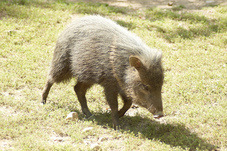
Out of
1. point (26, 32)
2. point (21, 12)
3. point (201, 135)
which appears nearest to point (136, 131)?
point (201, 135)

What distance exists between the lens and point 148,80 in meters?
4.14

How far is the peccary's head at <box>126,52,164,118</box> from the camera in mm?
4117

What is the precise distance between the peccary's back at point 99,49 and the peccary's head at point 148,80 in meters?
0.09

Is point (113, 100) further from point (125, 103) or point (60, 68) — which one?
point (60, 68)

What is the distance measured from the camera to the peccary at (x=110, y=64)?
416 centimetres

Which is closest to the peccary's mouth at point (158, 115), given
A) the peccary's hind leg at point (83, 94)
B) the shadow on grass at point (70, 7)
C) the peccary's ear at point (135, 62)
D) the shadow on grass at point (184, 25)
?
the peccary's ear at point (135, 62)

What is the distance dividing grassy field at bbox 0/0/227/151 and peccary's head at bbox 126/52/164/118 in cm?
47

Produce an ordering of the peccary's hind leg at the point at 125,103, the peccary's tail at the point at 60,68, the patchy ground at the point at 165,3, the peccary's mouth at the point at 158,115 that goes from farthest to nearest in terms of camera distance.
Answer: the patchy ground at the point at 165,3, the peccary's tail at the point at 60,68, the peccary's hind leg at the point at 125,103, the peccary's mouth at the point at 158,115

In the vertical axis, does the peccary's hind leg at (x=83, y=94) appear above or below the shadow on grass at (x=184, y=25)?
below

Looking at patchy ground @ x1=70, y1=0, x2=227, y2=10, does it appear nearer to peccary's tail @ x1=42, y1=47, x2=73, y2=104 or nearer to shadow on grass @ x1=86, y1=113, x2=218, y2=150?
peccary's tail @ x1=42, y1=47, x2=73, y2=104

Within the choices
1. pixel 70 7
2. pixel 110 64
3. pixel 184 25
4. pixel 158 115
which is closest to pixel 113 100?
pixel 110 64

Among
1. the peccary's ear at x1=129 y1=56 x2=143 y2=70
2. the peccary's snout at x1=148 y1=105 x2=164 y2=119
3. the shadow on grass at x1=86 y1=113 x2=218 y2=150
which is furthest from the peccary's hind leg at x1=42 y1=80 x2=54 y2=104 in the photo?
the peccary's snout at x1=148 y1=105 x2=164 y2=119

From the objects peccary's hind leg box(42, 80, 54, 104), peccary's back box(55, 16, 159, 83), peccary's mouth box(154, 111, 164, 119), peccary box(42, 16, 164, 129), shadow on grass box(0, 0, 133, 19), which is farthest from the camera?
shadow on grass box(0, 0, 133, 19)

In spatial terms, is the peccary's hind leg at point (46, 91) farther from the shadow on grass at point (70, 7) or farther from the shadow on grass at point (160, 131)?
the shadow on grass at point (70, 7)
